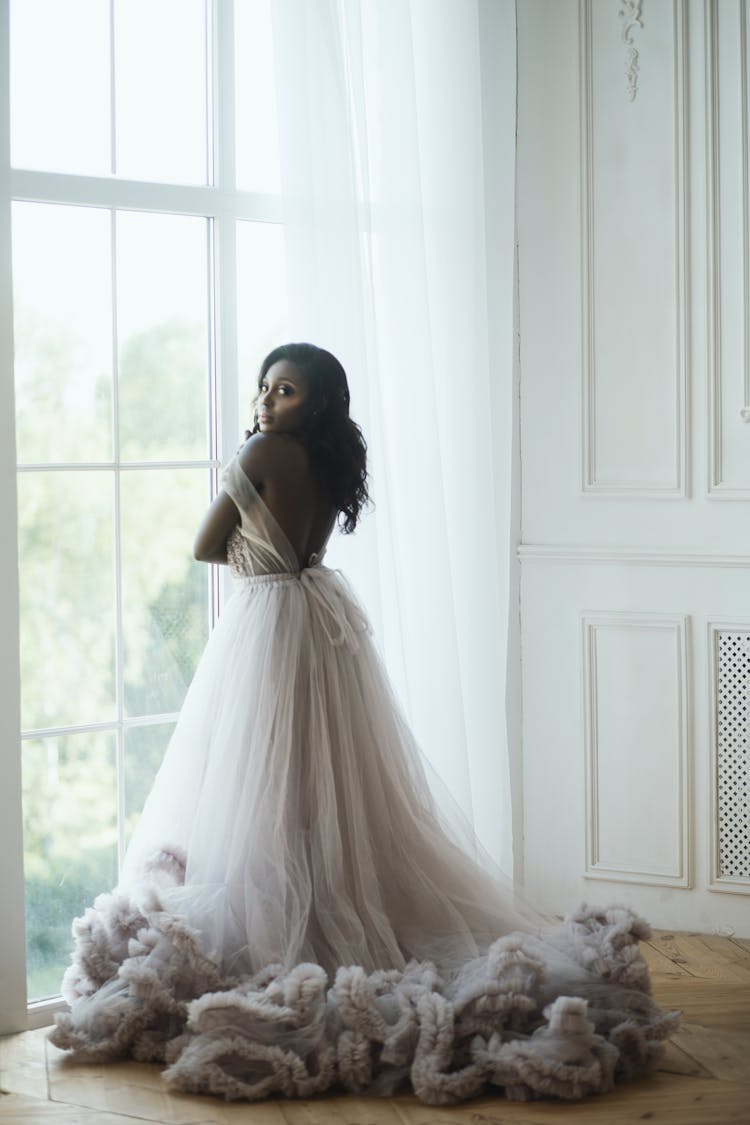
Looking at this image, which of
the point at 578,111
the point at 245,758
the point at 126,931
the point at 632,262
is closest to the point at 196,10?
the point at 578,111

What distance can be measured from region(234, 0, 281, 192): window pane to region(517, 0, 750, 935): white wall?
0.77 meters

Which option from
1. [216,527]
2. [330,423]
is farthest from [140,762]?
[330,423]

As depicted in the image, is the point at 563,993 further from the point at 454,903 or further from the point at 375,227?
the point at 375,227

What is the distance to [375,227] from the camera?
3.42m

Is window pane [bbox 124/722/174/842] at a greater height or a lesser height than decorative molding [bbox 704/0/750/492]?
lesser

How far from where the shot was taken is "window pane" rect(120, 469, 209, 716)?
3301 mm

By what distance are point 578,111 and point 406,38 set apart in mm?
576

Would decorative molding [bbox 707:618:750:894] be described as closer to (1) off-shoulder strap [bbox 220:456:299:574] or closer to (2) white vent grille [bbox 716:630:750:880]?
(2) white vent grille [bbox 716:630:750:880]

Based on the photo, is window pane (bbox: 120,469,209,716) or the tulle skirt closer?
the tulle skirt

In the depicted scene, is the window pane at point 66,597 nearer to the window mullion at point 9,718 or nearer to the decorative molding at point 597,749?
the window mullion at point 9,718

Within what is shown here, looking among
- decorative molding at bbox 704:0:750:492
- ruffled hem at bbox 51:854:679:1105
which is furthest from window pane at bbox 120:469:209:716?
decorative molding at bbox 704:0:750:492

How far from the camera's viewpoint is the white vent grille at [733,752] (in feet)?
11.8

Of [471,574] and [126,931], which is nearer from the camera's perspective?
[126,931]

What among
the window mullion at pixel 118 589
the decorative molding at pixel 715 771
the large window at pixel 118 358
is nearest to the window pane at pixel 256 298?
the large window at pixel 118 358
